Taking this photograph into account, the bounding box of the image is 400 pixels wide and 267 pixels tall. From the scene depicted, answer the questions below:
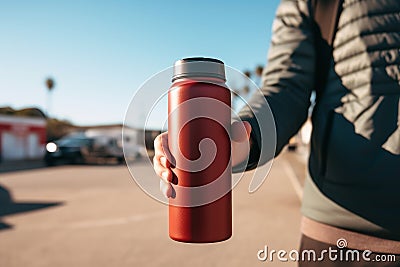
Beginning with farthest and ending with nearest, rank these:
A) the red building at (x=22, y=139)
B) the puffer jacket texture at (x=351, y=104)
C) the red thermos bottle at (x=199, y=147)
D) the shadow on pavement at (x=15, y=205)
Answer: the red building at (x=22, y=139) < the shadow on pavement at (x=15, y=205) < the puffer jacket texture at (x=351, y=104) < the red thermos bottle at (x=199, y=147)

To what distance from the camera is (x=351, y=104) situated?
4.26ft

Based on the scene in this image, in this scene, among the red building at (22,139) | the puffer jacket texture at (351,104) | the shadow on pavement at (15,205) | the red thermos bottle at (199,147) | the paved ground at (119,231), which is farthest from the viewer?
the red building at (22,139)

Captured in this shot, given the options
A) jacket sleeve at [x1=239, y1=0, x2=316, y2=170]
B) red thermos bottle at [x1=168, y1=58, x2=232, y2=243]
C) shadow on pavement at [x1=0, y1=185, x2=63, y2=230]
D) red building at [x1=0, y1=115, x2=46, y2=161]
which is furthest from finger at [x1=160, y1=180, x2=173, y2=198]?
red building at [x1=0, y1=115, x2=46, y2=161]

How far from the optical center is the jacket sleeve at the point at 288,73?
122cm

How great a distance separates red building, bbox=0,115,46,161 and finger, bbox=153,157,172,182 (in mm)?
19672

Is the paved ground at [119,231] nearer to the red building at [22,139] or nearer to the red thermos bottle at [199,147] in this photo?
the red thermos bottle at [199,147]

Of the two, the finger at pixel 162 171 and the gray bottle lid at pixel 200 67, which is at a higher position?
the gray bottle lid at pixel 200 67

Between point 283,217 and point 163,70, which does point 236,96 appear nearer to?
point 163,70

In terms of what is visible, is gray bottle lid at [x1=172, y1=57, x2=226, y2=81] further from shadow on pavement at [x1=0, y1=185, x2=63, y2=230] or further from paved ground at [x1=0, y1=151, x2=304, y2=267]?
shadow on pavement at [x1=0, y1=185, x2=63, y2=230]

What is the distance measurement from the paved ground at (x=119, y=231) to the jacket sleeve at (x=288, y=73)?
1125mm

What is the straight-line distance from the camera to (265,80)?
55.1 inches

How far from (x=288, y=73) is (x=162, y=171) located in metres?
0.74

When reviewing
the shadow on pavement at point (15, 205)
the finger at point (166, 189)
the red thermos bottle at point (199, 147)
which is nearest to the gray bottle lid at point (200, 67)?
the red thermos bottle at point (199, 147)

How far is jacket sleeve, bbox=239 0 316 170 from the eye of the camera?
122 centimetres
